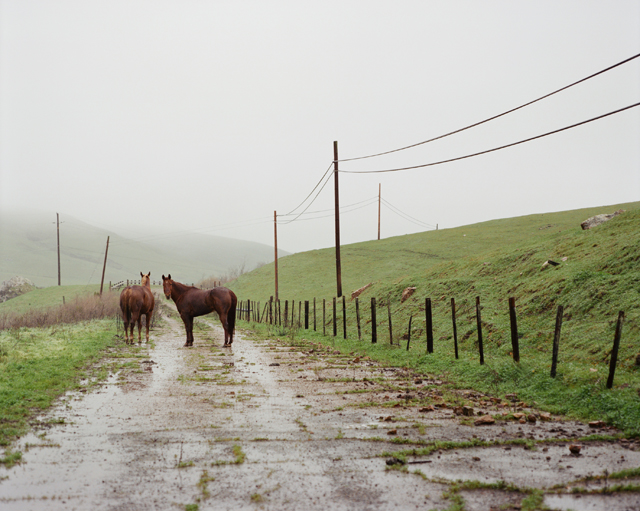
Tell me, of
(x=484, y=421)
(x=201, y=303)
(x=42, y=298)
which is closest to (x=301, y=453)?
(x=484, y=421)

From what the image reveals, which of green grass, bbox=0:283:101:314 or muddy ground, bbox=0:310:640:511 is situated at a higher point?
green grass, bbox=0:283:101:314

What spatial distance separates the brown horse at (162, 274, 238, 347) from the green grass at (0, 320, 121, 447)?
2.55 m

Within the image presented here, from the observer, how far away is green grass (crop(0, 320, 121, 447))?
7.87m

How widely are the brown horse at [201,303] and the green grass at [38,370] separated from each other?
255 centimetres

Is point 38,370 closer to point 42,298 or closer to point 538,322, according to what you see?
point 538,322

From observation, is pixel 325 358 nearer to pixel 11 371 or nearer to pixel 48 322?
pixel 11 371

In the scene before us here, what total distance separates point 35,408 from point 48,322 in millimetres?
21968

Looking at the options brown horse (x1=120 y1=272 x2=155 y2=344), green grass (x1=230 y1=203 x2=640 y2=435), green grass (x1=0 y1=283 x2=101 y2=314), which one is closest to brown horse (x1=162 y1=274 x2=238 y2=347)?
brown horse (x1=120 y1=272 x2=155 y2=344)

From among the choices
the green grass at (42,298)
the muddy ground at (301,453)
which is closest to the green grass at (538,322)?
the muddy ground at (301,453)

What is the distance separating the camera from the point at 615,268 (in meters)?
16.1

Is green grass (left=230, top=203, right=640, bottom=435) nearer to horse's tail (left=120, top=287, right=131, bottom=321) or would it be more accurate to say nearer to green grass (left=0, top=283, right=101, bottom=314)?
horse's tail (left=120, top=287, right=131, bottom=321)

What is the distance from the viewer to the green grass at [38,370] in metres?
7.87

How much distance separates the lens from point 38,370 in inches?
453

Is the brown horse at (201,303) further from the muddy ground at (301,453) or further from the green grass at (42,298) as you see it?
the green grass at (42,298)
